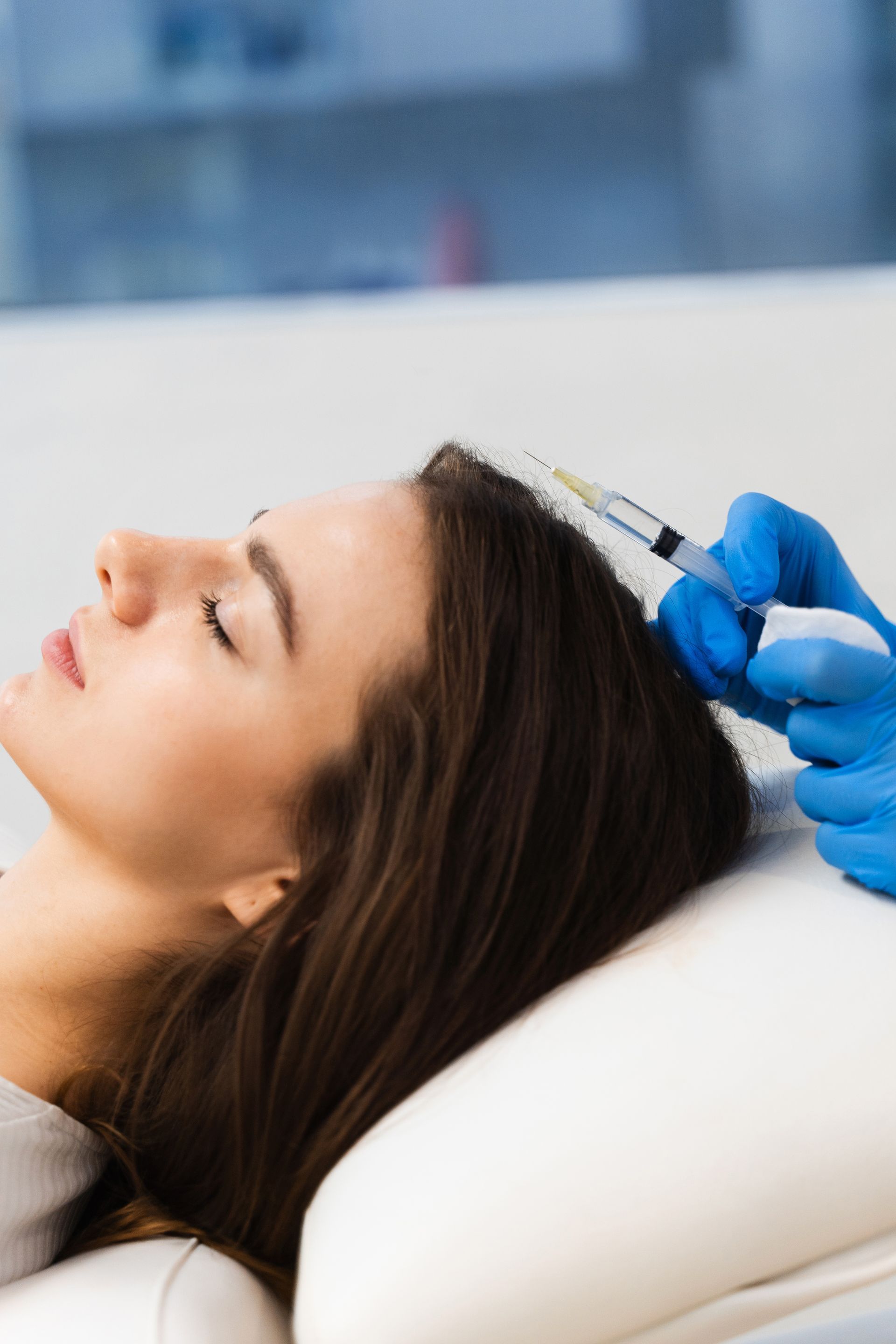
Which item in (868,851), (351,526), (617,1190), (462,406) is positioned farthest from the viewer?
(462,406)

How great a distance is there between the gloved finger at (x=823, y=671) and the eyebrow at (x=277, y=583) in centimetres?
39

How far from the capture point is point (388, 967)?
2.55 feet

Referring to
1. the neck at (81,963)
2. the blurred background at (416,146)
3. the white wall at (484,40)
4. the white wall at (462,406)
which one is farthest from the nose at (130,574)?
the white wall at (484,40)

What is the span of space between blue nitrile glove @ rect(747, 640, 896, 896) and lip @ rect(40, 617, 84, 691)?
593mm

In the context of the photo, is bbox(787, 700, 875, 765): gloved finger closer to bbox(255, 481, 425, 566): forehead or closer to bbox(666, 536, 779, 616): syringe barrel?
bbox(666, 536, 779, 616): syringe barrel

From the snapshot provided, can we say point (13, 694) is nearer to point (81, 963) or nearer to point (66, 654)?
point (66, 654)

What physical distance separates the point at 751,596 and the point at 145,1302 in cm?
72

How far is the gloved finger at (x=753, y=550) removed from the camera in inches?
37.5

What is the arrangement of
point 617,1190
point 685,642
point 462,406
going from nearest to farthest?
point 617,1190 → point 685,642 → point 462,406

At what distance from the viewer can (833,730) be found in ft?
2.89

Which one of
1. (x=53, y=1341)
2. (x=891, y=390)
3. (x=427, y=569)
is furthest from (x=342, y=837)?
(x=891, y=390)

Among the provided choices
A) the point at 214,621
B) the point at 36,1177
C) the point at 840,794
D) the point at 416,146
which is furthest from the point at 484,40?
the point at 36,1177

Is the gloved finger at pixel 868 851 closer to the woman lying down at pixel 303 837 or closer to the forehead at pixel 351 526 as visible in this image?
the woman lying down at pixel 303 837

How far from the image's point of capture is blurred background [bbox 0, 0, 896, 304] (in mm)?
1819
